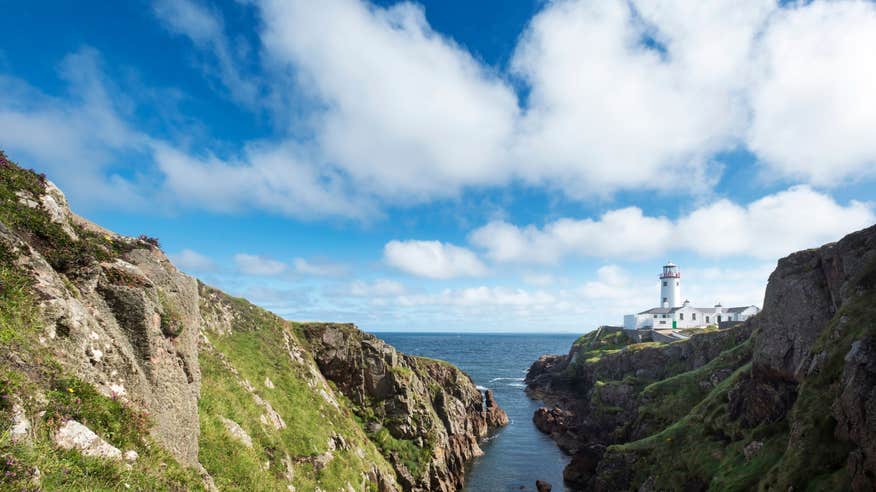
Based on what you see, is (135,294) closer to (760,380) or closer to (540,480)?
(760,380)

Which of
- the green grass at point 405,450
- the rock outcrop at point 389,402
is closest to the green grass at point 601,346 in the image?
the rock outcrop at point 389,402

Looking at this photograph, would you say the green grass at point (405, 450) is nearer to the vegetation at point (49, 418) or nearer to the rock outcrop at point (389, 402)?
the rock outcrop at point (389, 402)

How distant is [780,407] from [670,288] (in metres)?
123

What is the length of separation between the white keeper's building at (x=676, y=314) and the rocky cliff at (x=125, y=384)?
4837 inches

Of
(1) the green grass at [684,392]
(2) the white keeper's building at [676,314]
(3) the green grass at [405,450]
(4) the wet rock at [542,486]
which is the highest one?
(2) the white keeper's building at [676,314]

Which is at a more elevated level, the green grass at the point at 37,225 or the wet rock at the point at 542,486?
the green grass at the point at 37,225

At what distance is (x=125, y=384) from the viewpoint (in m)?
13.8

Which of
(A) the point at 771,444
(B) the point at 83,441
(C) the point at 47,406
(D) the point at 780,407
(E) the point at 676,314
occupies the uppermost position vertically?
(E) the point at 676,314

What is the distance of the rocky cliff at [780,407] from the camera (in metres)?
23.0

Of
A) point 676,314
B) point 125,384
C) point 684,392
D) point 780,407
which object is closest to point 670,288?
point 676,314

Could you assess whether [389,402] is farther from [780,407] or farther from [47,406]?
[47,406]

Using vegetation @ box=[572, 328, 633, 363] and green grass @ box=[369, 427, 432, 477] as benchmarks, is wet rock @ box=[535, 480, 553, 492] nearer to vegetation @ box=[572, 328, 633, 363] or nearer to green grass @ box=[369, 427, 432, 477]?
green grass @ box=[369, 427, 432, 477]

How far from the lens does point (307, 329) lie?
5075 cm

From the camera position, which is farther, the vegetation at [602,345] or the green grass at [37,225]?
the vegetation at [602,345]
